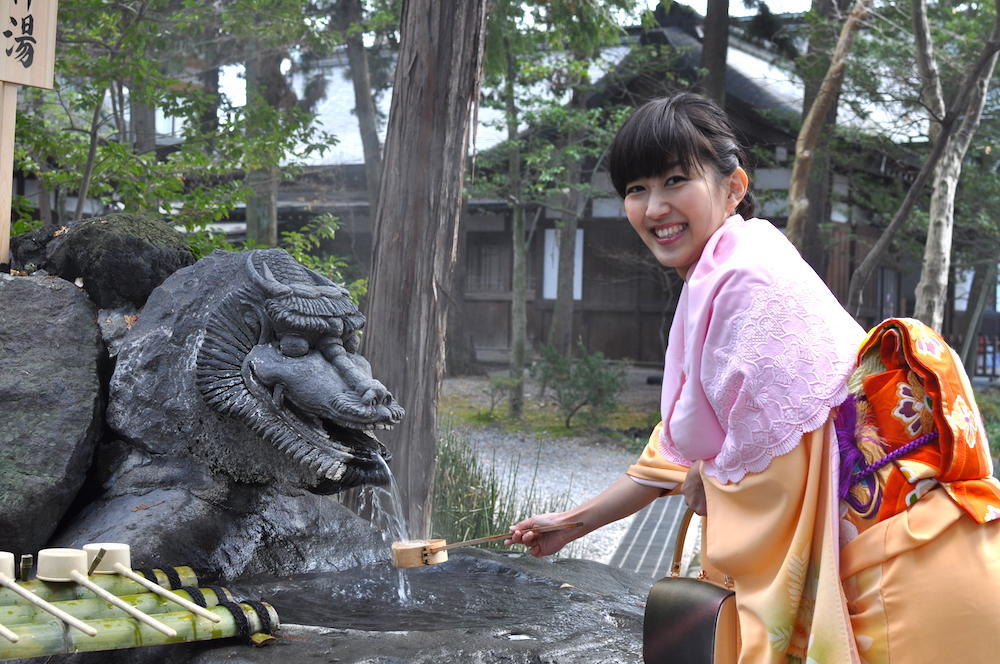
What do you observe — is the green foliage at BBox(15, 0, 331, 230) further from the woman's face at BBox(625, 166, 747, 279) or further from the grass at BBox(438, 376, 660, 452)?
the grass at BBox(438, 376, 660, 452)

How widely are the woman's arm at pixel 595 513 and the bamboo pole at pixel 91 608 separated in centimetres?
69

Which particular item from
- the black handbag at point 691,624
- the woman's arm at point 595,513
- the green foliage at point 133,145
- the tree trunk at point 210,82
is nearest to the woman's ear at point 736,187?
the woman's arm at point 595,513

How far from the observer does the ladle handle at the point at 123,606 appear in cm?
170

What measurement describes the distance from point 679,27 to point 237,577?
13990mm

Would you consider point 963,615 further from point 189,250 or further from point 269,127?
point 269,127

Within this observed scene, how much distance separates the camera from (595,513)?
1.95 metres

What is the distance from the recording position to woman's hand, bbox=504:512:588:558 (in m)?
2.00

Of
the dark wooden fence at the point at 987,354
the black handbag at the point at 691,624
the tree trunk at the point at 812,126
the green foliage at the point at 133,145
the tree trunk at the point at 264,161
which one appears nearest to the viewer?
the black handbag at the point at 691,624

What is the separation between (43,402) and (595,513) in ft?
5.15

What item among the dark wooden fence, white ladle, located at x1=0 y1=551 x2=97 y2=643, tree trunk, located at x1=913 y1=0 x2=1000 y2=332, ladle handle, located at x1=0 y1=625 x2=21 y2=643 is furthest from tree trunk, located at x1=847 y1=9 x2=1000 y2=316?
the dark wooden fence

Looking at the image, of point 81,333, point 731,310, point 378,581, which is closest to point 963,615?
point 731,310

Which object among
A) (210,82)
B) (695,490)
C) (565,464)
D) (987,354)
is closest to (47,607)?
(695,490)

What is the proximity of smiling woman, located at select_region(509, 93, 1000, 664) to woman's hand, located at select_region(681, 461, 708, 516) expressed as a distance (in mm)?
37

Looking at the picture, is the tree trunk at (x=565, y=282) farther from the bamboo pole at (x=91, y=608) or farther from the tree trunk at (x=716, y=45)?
the bamboo pole at (x=91, y=608)
